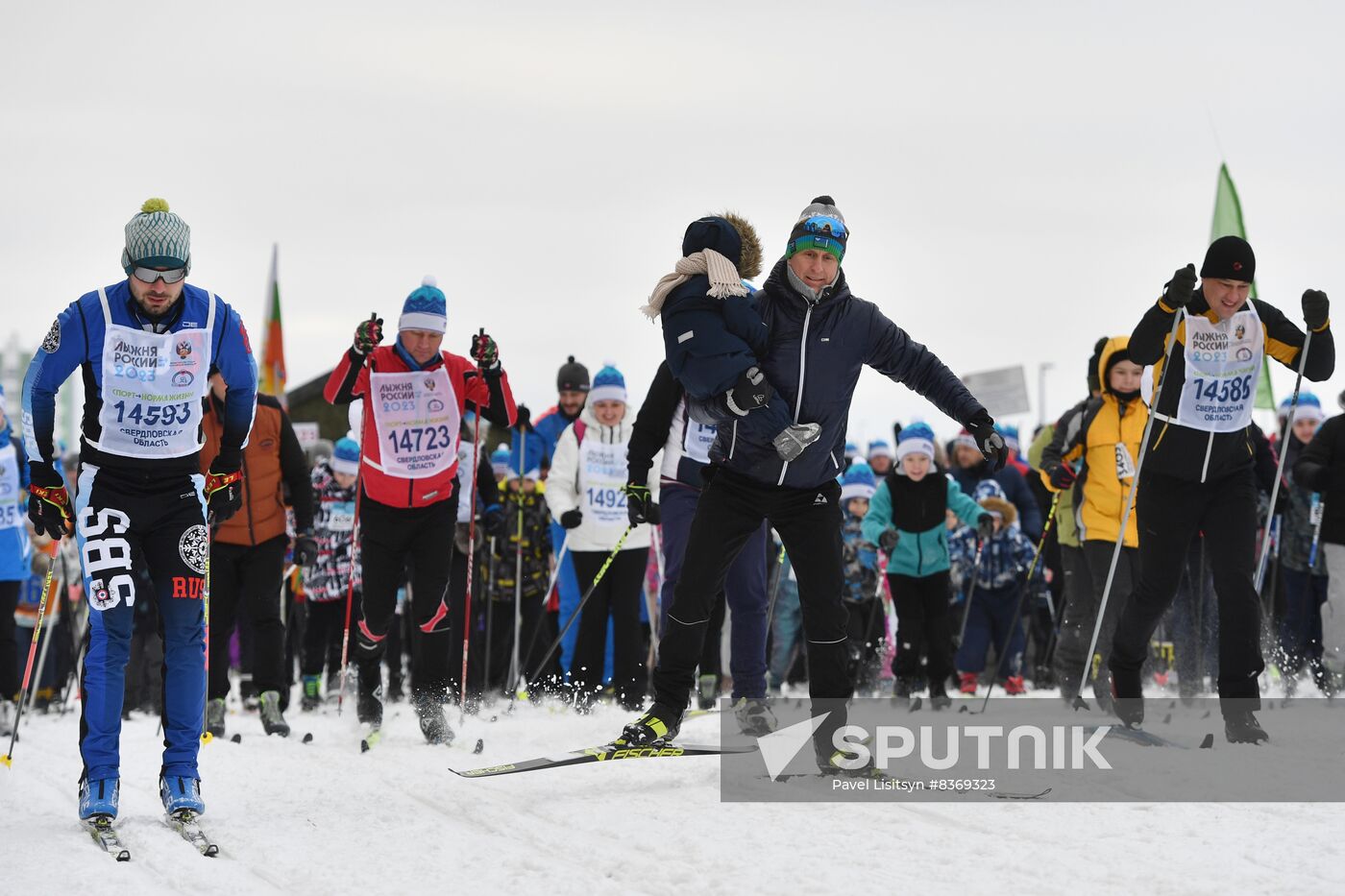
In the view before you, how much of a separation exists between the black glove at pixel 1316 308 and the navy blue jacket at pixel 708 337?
8.67ft

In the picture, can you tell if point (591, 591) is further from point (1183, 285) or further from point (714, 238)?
point (1183, 285)

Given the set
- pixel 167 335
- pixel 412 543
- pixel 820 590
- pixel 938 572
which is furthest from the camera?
pixel 938 572

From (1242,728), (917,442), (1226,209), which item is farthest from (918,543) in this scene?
(1226,209)

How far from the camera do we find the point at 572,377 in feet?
33.2

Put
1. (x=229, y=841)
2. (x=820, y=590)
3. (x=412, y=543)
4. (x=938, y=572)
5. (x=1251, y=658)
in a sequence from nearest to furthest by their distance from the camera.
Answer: (x=229, y=841)
(x=820, y=590)
(x=1251, y=658)
(x=412, y=543)
(x=938, y=572)

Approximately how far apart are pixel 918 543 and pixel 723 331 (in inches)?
170

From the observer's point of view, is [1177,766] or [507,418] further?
[507,418]

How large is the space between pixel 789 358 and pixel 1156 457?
2.19 metres

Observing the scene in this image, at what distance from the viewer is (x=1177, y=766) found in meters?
5.46

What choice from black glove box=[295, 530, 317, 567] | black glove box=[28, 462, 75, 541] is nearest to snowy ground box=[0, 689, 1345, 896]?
black glove box=[28, 462, 75, 541]

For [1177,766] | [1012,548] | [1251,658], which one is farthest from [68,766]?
[1012,548]

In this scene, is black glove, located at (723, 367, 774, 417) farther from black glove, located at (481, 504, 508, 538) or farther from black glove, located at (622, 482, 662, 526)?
black glove, located at (481, 504, 508, 538)

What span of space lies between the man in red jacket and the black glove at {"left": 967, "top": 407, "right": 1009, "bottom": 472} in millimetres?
2883

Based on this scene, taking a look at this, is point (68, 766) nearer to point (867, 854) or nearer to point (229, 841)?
point (229, 841)
